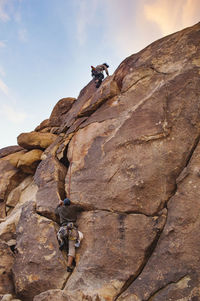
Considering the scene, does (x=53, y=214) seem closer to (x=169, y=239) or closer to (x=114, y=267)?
(x=114, y=267)

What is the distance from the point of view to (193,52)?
34.4 ft

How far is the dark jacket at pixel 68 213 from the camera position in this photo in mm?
9812

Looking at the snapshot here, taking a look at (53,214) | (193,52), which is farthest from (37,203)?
(193,52)

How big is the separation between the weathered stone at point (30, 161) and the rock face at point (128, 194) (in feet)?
6.69

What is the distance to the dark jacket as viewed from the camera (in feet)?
32.2

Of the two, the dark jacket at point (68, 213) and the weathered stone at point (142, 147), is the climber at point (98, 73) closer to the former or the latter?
the weathered stone at point (142, 147)

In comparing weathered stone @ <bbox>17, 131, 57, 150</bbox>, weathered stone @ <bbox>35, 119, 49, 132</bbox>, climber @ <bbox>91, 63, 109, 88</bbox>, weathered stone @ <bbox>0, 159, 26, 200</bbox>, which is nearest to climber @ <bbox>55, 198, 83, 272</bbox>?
weathered stone @ <bbox>0, 159, 26, 200</bbox>

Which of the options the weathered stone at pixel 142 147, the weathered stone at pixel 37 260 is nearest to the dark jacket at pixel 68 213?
the weathered stone at pixel 142 147

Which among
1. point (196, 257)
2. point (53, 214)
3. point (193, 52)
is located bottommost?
point (196, 257)

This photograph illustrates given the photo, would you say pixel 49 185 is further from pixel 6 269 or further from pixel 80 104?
pixel 80 104

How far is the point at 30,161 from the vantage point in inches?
596

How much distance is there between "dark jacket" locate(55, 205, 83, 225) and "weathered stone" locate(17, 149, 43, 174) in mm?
6032

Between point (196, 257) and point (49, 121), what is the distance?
48.4 feet

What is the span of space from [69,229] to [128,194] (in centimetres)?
287
